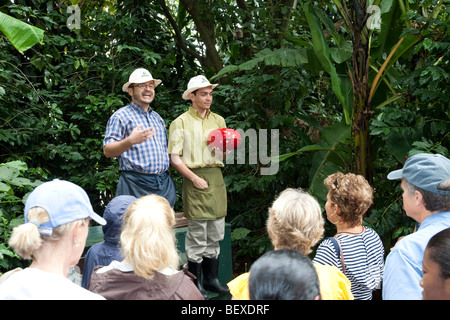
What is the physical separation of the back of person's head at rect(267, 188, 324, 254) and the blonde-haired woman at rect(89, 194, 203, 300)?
1.47 feet

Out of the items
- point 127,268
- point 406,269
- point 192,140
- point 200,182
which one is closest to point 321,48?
point 192,140

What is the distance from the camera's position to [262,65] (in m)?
5.89

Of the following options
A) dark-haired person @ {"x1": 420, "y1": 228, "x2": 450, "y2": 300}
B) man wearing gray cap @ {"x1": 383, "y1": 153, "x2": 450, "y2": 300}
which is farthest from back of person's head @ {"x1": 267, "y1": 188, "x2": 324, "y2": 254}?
dark-haired person @ {"x1": 420, "y1": 228, "x2": 450, "y2": 300}

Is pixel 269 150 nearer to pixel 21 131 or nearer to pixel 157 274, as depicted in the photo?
pixel 21 131

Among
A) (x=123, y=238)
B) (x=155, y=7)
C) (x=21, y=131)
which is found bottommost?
(x=123, y=238)

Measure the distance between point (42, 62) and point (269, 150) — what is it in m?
2.60

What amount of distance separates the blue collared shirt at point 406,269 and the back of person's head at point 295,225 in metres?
0.34

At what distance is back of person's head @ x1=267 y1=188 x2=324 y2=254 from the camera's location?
7.46ft

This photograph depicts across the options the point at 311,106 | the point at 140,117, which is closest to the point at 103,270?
the point at 140,117

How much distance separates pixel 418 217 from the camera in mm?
2350

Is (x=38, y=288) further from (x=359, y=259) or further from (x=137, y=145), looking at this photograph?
(x=137, y=145)

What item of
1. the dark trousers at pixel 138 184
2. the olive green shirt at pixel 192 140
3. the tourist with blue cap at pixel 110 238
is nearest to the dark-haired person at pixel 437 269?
the tourist with blue cap at pixel 110 238

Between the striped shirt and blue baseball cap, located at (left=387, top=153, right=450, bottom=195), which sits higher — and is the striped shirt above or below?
below

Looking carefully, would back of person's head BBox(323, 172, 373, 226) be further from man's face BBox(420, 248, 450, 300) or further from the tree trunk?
the tree trunk
